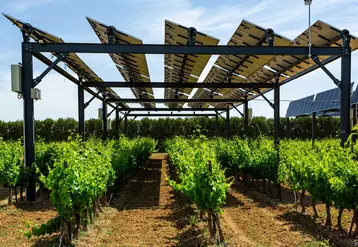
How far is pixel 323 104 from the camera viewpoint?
67.9 ft

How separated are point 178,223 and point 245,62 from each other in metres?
6.16

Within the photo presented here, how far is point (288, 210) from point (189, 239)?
2.97 metres

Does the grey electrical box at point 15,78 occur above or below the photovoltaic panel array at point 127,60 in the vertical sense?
below

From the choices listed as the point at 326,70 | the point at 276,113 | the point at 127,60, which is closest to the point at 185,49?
the point at 127,60

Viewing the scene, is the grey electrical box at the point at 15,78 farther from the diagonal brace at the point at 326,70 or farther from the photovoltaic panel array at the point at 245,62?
the diagonal brace at the point at 326,70

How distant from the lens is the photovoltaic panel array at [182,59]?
974 cm

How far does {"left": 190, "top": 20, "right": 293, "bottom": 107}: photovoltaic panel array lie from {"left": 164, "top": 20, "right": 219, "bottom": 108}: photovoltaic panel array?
0.66 m

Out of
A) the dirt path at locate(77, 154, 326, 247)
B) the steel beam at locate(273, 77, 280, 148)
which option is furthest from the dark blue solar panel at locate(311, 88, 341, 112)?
the dirt path at locate(77, 154, 326, 247)

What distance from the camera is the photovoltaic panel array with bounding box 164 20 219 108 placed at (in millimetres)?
9742

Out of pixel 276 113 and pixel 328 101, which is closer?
pixel 276 113

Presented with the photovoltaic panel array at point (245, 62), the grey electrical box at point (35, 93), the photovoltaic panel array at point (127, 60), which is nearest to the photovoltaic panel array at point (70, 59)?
the photovoltaic panel array at point (127, 60)

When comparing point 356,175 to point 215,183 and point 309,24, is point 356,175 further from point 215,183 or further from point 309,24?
point 309,24

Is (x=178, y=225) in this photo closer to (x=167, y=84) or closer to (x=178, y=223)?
(x=178, y=223)

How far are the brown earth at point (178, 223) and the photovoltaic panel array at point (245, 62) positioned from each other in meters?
3.81
